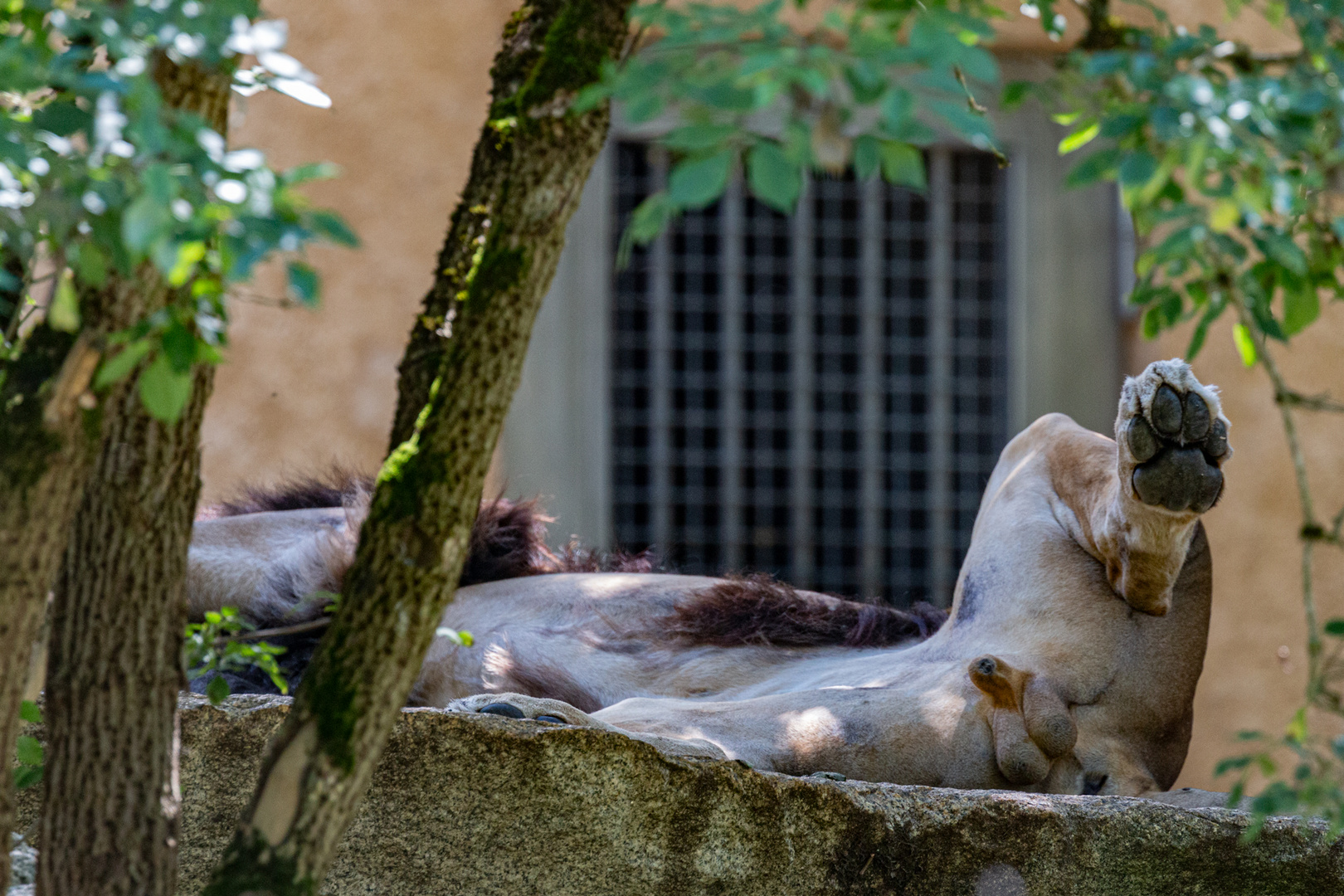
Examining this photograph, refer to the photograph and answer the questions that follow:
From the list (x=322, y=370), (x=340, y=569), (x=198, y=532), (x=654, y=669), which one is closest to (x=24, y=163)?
(x=654, y=669)

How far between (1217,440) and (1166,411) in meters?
0.09

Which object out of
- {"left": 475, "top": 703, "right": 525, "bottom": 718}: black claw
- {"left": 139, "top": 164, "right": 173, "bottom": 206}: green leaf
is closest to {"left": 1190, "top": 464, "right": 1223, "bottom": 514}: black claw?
{"left": 475, "top": 703, "right": 525, "bottom": 718}: black claw

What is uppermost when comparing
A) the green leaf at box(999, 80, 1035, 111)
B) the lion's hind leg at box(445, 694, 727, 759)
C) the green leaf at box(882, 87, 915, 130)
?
the green leaf at box(999, 80, 1035, 111)

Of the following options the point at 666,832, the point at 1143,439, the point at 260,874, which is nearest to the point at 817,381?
the point at 1143,439

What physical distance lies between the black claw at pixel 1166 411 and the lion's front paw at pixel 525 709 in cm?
86

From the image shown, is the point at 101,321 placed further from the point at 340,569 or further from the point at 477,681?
the point at 340,569

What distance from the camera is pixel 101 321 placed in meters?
1.28

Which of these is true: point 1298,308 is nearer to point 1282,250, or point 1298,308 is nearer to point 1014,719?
point 1282,250

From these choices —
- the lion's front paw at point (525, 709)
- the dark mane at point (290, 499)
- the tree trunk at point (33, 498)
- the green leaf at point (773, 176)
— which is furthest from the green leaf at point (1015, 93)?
the dark mane at point (290, 499)

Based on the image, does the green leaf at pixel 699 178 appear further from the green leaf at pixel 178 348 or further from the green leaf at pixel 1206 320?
the green leaf at pixel 1206 320

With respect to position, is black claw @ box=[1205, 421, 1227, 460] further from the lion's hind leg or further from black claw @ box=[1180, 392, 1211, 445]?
the lion's hind leg

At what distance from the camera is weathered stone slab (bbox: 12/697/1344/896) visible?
5.87ft

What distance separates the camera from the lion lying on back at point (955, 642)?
2.23m

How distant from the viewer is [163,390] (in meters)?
1.08
